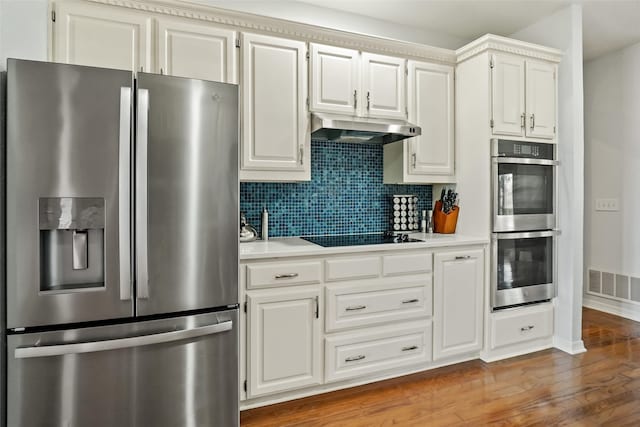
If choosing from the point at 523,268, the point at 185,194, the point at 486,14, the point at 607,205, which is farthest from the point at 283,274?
the point at 607,205

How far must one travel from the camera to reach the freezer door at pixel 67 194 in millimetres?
1412

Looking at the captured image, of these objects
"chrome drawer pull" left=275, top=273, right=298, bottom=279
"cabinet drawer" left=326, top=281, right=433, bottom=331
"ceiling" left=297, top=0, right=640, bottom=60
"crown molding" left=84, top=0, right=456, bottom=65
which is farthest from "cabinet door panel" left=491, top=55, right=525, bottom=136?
"chrome drawer pull" left=275, top=273, right=298, bottom=279

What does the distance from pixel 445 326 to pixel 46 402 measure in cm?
226

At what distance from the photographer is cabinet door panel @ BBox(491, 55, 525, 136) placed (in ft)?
9.45

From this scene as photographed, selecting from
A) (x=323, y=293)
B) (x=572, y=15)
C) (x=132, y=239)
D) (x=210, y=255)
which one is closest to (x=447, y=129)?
(x=572, y=15)

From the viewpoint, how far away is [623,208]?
394cm

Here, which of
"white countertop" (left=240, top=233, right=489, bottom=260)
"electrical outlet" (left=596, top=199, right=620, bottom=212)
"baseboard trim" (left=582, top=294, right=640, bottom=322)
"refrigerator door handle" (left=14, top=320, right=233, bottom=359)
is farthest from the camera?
"electrical outlet" (left=596, top=199, right=620, bottom=212)

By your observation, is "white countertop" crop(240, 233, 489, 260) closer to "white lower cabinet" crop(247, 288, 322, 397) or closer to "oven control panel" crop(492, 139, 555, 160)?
"white lower cabinet" crop(247, 288, 322, 397)

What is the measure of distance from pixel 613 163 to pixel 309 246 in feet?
11.8

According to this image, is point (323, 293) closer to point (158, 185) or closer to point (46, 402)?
point (158, 185)

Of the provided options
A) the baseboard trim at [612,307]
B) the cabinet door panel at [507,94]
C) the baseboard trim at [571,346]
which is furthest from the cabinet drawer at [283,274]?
the baseboard trim at [612,307]

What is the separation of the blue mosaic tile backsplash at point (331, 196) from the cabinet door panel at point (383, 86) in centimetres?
40

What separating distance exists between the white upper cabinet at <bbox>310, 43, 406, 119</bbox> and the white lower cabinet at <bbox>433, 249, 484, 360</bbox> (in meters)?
1.16

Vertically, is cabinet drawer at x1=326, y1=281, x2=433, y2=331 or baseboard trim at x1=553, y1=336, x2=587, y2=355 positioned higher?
cabinet drawer at x1=326, y1=281, x2=433, y2=331
